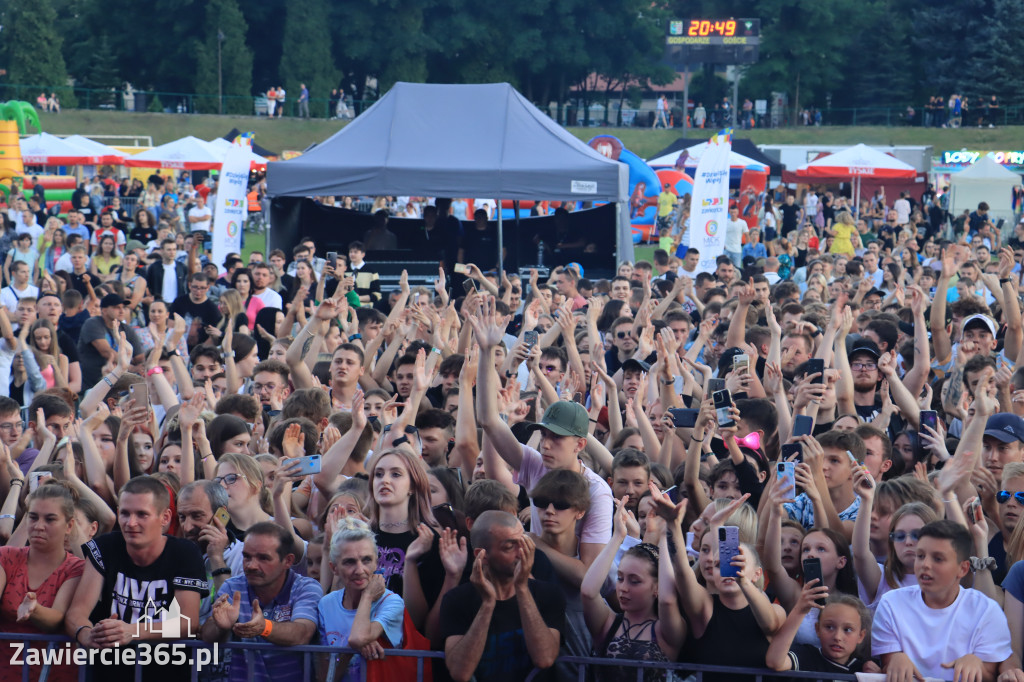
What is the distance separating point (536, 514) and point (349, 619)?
1010 millimetres

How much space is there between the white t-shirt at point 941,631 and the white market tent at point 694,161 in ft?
80.7

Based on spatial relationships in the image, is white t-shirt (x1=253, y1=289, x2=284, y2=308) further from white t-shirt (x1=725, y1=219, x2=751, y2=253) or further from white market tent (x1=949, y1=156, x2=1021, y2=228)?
white market tent (x1=949, y1=156, x2=1021, y2=228)

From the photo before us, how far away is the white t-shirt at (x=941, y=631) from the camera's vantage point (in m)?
4.34

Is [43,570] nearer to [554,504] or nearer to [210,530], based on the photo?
[210,530]

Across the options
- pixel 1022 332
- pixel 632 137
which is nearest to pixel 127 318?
pixel 1022 332

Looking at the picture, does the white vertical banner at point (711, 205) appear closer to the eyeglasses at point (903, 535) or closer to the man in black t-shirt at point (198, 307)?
the man in black t-shirt at point (198, 307)

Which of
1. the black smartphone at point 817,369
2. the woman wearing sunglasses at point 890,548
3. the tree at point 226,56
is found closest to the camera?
the woman wearing sunglasses at point 890,548

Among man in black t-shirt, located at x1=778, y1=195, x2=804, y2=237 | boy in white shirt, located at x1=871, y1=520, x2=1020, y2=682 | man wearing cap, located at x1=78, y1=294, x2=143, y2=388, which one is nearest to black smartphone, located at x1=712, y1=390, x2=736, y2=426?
boy in white shirt, located at x1=871, y1=520, x2=1020, y2=682

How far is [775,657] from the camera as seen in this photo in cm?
427

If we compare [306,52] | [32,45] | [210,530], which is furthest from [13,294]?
[306,52]

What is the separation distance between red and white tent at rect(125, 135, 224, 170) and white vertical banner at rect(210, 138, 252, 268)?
44.9 feet

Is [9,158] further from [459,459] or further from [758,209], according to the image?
[459,459]

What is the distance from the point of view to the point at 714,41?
51.0 m

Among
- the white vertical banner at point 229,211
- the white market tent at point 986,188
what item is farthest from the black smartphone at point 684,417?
the white market tent at point 986,188
